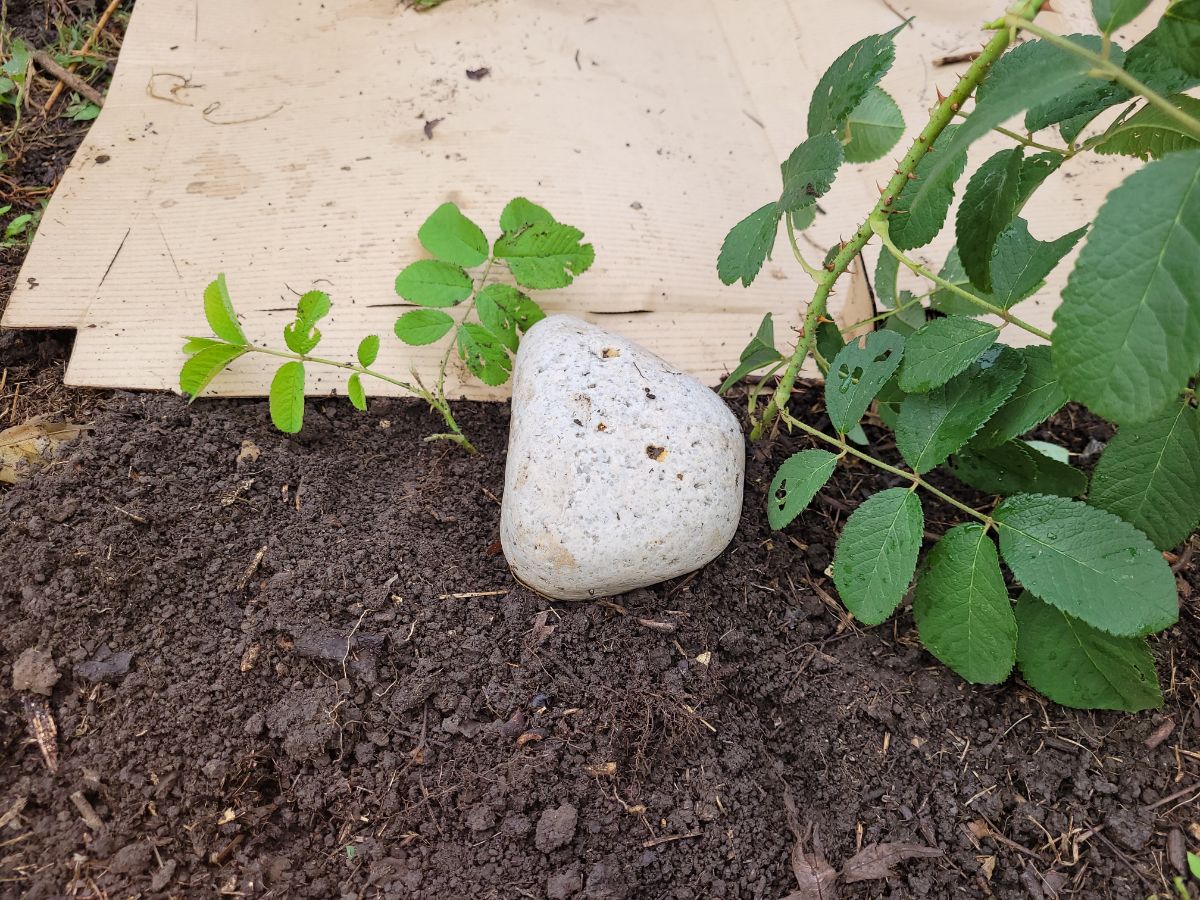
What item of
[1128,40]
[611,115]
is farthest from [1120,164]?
[611,115]

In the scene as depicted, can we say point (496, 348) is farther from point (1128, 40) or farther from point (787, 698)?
point (1128, 40)

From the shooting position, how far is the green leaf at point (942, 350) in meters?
1.25

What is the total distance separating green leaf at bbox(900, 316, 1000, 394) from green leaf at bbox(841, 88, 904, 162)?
44 cm

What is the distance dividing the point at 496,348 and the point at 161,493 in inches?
27.4

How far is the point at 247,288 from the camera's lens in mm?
1871

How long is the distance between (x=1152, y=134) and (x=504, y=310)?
113 cm

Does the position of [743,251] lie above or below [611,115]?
above

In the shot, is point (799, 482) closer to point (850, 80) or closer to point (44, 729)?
point (850, 80)

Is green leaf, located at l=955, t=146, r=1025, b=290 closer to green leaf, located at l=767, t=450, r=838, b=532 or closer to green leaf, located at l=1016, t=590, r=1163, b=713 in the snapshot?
green leaf, located at l=767, t=450, r=838, b=532

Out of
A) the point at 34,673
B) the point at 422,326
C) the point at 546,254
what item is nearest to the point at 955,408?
the point at 546,254

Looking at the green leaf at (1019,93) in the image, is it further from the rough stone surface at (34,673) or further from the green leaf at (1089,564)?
the rough stone surface at (34,673)

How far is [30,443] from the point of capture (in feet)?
5.41

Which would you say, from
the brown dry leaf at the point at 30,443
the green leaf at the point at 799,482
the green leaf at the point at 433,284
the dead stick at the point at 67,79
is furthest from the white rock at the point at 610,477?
the dead stick at the point at 67,79

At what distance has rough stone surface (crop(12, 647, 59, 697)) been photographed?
54.5 inches
